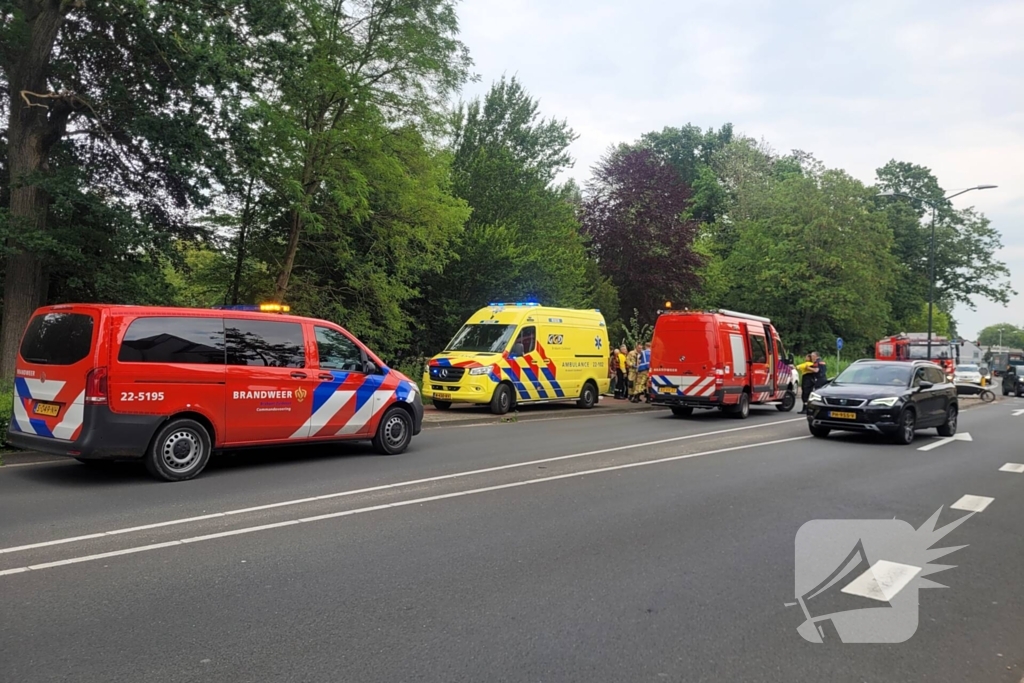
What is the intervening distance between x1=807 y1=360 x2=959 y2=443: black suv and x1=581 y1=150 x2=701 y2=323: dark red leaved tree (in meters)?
19.3

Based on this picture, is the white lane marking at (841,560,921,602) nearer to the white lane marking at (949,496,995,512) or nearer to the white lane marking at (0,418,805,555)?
the white lane marking at (949,496,995,512)

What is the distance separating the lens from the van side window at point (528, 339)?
59.4 ft

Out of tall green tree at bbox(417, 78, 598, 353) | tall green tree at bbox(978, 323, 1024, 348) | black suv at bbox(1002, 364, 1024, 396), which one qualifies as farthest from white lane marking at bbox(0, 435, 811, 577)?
tall green tree at bbox(978, 323, 1024, 348)

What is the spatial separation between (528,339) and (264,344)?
9.46 metres

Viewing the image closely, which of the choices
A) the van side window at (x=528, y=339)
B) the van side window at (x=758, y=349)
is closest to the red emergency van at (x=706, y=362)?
the van side window at (x=758, y=349)

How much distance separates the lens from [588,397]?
20609 mm

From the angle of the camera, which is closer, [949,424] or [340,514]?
[340,514]

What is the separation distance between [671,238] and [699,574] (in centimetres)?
3038

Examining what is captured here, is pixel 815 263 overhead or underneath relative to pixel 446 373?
overhead

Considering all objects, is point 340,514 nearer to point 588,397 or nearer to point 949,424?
point 949,424

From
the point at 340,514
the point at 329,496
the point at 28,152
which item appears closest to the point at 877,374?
the point at 329,496

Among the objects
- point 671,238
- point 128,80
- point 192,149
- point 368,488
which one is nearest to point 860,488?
point 368,488

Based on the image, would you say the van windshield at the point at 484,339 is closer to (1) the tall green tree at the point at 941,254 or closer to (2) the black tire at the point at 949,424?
(2) the black tire at the point at 949,424

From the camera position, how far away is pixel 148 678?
351 cm
